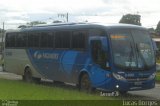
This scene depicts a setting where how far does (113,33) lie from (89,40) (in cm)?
128

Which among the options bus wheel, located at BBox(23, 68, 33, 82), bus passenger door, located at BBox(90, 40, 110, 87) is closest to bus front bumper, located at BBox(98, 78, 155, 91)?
bus passenger door, located at BBox(90, 40, 110, 87)

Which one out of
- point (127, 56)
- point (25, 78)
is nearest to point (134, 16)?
point (25, 78)

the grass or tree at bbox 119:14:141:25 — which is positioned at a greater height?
tree at bbox 119:14:141:25

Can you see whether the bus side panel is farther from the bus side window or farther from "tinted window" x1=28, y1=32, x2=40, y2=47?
the bus side window

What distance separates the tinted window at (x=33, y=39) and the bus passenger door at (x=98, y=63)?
638 centimetres

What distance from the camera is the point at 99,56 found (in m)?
19.2

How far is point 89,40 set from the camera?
20.0 metres

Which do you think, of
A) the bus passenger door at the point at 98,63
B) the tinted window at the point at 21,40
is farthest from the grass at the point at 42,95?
the tinted window at the point at 21,40

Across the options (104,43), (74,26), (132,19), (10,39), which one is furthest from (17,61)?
(132,19)

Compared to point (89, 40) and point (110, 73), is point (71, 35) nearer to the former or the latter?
point (89, 40)

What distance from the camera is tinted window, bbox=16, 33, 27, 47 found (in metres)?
27.1

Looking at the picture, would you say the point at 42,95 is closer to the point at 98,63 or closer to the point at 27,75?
the point at 98,63

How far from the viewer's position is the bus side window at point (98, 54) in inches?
745

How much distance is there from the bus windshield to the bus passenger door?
1.43 ft
